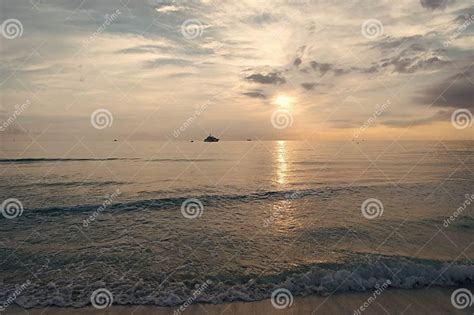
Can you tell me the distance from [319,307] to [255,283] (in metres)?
2.45

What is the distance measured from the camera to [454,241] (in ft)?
50.6

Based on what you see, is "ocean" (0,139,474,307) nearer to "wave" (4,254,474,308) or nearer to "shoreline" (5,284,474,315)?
"wave" (4,254,474,308)

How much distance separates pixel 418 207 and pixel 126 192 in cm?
2483

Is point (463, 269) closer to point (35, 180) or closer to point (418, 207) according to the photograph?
point (418, 207)

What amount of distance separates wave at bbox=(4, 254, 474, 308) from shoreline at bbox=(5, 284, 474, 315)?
0.29 meters

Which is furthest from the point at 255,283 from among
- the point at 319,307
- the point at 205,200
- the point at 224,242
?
the point at 205,200

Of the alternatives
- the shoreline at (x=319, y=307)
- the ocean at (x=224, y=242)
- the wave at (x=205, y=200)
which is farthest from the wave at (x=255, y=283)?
the wave at (x=205, y=200)

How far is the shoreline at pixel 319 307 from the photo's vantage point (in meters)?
9.24

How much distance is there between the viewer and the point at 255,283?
11000 mm

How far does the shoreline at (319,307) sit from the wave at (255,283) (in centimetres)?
29

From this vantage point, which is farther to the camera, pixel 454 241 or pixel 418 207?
pixel 418 207

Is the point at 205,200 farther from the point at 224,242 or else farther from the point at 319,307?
the point at 319,307

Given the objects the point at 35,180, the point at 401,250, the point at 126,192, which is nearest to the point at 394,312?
the point at 401,250

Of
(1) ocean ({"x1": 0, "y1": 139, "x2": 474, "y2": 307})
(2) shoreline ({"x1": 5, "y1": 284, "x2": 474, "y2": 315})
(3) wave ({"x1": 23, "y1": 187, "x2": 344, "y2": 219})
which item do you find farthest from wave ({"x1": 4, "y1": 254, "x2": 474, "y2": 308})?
(3) wave ({"x1": 23, "y1": 187, "x2": 344, "y2": 219})
